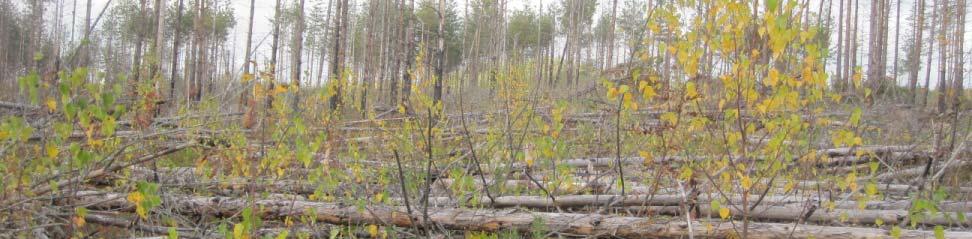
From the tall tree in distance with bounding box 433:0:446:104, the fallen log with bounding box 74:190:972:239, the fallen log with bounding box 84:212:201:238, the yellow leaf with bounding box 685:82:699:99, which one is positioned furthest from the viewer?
the tall tree in distance with bounding box 433:0:446:104

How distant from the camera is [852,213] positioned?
347 centimetres

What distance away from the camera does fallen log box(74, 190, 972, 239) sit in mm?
2779

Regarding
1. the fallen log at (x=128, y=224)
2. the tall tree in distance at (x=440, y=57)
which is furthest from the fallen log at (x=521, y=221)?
the tall tree in distance at (x=440, y=57)

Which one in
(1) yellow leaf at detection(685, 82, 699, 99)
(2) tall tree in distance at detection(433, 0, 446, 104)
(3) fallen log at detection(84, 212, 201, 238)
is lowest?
(3) fallen log at detection(84, 212, 201, 238)

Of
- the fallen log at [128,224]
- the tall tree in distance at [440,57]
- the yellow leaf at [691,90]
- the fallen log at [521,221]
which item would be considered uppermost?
the tall tree in distance at [440,57]

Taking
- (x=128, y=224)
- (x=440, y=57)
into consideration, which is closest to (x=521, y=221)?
(x=128, y=224)

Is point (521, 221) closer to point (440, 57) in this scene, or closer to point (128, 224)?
point (128, 224)

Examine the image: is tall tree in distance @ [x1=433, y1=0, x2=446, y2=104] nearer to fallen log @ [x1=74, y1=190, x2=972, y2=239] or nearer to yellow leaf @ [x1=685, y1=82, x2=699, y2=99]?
fallen log @ [x1=74, y1=190, x2=972, y2=239]

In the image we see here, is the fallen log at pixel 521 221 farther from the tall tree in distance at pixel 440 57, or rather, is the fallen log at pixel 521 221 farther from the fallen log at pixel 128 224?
the tall tree in distance at pixel 440 57

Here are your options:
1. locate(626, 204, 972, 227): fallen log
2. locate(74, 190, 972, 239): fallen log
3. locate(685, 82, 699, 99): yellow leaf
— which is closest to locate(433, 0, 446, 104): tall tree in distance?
locate(74, 190, 972, 239): fallen log

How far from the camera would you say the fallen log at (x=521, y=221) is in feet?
9.12

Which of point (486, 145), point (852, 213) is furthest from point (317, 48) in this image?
point (852, 213)

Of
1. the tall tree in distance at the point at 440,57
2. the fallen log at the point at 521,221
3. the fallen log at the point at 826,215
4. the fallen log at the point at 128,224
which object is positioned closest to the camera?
the fallen log at the point at 521,221

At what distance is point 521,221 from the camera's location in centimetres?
305
